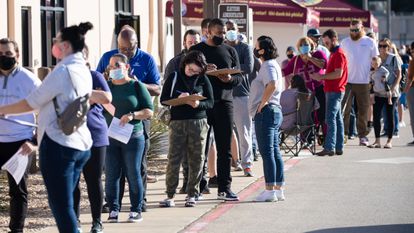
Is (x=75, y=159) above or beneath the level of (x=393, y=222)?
above

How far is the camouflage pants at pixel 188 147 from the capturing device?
510 inches

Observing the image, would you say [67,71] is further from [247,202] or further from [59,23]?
→ [59,23]

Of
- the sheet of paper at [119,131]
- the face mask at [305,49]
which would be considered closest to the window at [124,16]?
the face mask at [305,49]

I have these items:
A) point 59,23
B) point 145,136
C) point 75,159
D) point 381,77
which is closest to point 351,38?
point 381,77

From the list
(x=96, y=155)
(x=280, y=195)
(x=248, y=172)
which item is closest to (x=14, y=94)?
(x=96, y=155)

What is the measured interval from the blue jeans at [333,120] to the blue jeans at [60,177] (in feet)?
35.2

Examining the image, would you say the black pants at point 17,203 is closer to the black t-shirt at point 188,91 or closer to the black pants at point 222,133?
the black t-shirt at point 188,91

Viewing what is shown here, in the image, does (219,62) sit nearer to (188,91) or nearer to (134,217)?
(188,91)

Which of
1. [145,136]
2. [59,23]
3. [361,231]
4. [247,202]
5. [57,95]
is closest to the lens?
[57,95]

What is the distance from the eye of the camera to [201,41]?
1464 cm

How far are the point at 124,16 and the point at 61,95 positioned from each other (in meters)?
16.5

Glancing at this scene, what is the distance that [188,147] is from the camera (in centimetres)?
1305

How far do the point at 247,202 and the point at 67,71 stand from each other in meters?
5.18

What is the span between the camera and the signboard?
20250 millimetres
